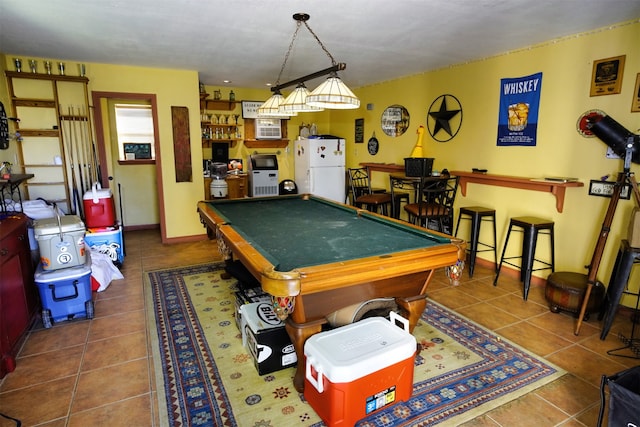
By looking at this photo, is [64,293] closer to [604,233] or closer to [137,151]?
[137,151]

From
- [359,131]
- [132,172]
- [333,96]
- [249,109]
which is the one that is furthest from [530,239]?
[132,172]

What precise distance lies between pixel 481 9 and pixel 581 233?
2226 mm

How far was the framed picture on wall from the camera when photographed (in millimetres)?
2974

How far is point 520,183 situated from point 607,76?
3.80 feet

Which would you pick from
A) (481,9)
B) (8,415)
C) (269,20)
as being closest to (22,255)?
(8,415)

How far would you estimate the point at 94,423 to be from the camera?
5.99ft

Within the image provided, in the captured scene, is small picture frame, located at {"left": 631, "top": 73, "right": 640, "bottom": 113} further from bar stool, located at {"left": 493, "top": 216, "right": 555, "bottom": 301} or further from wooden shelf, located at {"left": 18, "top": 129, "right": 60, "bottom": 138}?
wooden shelf, located at {"left": 18, "top": 129, "right": 60, "bottom": 138}

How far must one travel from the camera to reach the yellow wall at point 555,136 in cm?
303

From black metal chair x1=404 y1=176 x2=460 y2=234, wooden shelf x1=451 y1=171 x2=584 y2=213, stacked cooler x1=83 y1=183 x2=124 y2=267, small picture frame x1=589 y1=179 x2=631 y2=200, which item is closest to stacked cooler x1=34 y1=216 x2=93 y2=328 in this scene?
stacked cooler x1=83 y1=183 x2=124 y2=267

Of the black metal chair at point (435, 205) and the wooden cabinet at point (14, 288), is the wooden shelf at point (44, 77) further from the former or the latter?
the black metal chair at point (435, 205)

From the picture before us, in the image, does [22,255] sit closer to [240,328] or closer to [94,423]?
[94,423]

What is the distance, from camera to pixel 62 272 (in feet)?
9.20

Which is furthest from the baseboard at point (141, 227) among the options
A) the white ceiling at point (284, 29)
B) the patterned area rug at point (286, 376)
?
the patterned area rug at point (286, 376)

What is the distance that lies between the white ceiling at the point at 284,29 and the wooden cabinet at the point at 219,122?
1.76m
